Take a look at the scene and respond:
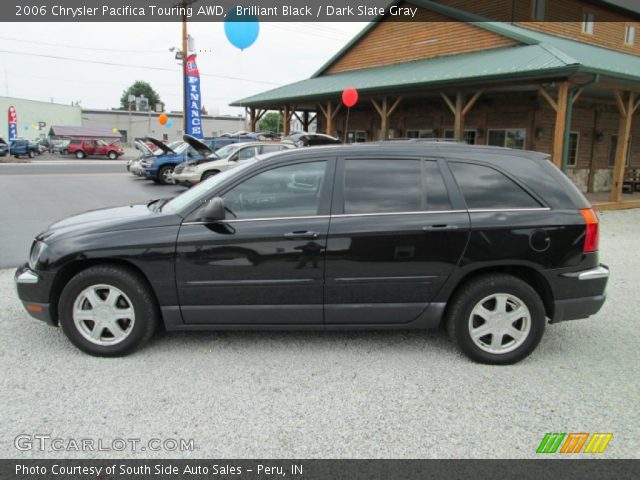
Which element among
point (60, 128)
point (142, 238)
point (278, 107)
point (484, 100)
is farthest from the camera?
point (60, 128)

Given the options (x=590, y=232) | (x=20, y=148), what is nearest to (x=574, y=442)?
(x=590, y=232)

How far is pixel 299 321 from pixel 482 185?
179 centimetres

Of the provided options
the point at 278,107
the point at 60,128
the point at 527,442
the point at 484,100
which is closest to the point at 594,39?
the point at 484,100

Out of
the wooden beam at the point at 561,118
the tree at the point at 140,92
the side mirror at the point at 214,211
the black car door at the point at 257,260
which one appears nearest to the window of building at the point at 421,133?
the wooden beam at the point at 561,118

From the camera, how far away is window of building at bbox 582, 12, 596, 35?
65.7ft

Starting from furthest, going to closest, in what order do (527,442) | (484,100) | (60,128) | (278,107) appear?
(60,128), (278,107), (484,100), (527,442)

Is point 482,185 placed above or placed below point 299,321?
above

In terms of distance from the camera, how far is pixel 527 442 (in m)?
2.87

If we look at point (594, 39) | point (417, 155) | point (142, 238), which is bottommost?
point (142, 238)

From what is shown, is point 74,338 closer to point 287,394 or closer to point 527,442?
point 287,394

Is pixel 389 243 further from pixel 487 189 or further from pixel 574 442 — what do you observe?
pixel 574 442

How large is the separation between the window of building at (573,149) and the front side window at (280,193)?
626 inches

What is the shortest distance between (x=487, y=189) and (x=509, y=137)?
14083 mm

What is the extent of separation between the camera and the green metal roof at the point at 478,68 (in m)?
11.9
